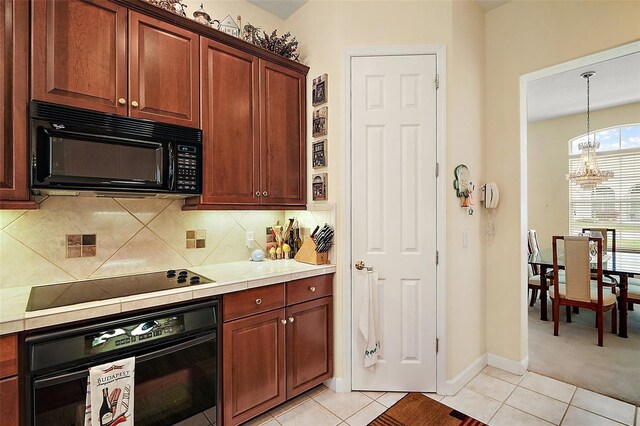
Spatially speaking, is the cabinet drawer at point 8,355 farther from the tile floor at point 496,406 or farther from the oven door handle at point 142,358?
the tile floor at point 496,406

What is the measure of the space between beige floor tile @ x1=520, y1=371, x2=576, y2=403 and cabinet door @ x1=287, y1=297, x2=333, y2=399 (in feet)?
5.33

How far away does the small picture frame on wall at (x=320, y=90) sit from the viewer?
2428 millimetres

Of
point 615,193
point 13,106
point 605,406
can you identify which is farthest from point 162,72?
point 615,193

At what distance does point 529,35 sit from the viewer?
8.46 ft

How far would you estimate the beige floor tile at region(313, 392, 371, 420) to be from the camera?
212 cm

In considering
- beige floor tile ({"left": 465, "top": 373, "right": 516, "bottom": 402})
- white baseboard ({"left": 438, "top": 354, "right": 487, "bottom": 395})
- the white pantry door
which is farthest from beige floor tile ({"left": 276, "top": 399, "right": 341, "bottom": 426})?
beige floor tile ({"left": 465, "top": 373, "right": 516, "bottom": 402})

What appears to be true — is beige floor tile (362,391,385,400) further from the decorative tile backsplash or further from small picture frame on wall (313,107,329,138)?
small picture frame on wall (313,107,329,138)

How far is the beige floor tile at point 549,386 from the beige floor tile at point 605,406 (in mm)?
52

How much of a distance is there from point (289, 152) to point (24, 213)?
1.66 meters

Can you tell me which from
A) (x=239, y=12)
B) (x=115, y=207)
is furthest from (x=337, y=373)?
(x=239, y=12)

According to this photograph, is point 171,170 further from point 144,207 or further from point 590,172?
point 590,172

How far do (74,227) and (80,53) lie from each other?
972 millimetres

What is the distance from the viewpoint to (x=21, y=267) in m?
1.67

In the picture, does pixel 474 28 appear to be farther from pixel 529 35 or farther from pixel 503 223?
pixel 503 223
